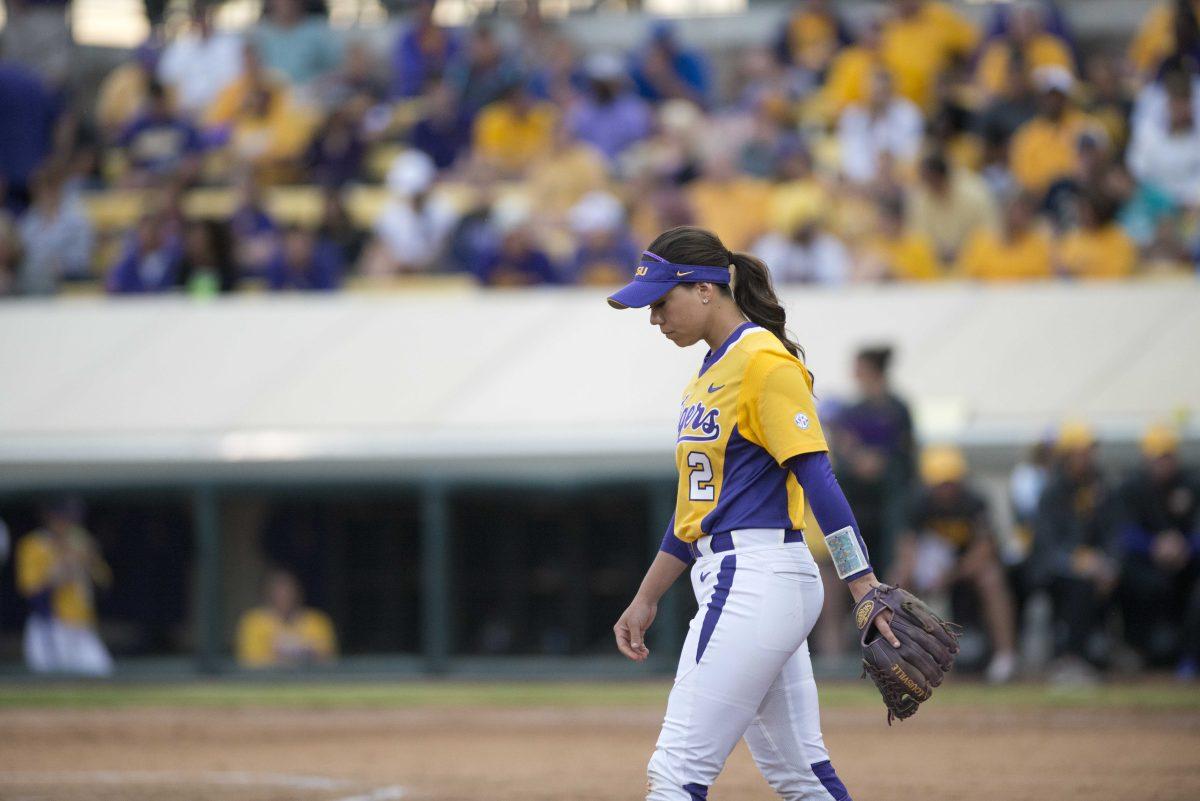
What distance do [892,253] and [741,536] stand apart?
29.8 feet

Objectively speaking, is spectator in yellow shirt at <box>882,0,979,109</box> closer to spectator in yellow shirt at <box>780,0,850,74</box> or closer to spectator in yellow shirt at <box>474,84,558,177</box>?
spectator in yellow shirt at <box>780,0,850,74</box>

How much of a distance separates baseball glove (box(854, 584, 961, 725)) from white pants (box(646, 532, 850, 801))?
15 cm

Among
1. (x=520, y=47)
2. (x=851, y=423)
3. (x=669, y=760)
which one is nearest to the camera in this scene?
(x=669, y=760)

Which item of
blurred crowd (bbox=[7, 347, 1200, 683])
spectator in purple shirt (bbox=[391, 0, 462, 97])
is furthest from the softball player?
spectator in purple shirt (bbox=[391, 0, 462, 97])

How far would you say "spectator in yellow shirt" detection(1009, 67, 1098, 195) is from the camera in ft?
45.3

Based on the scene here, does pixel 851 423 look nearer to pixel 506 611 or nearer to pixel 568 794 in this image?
pixel 506 611

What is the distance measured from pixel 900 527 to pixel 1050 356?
5.89ft

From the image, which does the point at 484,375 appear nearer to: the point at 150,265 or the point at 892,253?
the point at 892,253

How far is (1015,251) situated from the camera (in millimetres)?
12789

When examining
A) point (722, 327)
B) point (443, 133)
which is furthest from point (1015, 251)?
point (722, 327)

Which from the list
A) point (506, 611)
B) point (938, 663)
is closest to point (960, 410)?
point (506, 611)

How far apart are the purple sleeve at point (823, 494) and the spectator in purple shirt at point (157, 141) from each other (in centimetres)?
1295

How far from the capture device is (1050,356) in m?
12.4

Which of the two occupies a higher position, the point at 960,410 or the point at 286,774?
the point at 960,410
